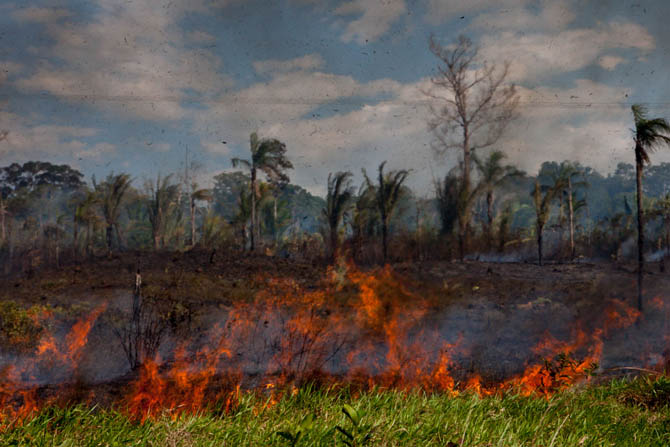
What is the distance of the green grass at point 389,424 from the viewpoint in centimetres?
347

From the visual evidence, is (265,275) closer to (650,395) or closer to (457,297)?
(457,297)

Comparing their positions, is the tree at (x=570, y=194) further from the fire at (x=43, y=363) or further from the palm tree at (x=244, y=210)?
the fire at (x=43, y=363)

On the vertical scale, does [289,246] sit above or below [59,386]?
above

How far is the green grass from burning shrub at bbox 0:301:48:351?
7191mm

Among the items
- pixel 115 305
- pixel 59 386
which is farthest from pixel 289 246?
pixel 59 386

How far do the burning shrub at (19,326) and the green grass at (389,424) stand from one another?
7.19m

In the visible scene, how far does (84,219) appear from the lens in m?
17.2

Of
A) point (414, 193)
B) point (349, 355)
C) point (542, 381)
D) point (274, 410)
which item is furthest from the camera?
point (414, 193)

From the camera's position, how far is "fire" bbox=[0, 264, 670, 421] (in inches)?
263

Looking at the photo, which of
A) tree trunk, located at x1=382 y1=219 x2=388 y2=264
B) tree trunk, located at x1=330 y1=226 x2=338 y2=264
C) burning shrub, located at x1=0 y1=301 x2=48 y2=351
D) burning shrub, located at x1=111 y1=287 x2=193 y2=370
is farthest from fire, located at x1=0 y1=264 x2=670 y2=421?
tree trunk, located at x1=330 y1=226 x2=338 y2=264

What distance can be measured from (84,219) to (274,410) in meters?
15.3

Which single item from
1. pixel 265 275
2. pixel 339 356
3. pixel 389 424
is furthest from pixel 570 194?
pixel 389 424

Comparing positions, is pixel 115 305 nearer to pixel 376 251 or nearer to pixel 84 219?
pixel 84 219

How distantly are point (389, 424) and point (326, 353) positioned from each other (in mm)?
6416
